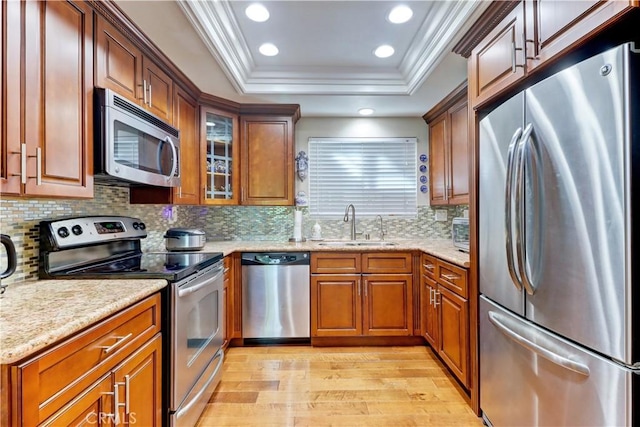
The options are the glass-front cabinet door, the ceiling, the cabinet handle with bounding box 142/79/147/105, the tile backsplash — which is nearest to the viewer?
the ceiling

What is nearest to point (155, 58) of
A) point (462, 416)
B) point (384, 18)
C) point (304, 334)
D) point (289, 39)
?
point (289, 39)

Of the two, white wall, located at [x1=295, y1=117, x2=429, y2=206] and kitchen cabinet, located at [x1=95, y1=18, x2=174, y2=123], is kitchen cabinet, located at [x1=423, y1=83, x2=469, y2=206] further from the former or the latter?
kitchen cabinet, located at [x1=95, y1=18, x2=174, y2=123]

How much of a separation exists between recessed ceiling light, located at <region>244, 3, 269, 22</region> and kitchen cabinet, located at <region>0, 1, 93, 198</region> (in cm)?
80

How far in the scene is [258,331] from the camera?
2.69m

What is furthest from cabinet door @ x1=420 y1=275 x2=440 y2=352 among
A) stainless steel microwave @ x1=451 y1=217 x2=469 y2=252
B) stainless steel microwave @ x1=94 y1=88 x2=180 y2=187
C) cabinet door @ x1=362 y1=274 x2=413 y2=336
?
stainless steel microwave @ x1=94 y1=88 x2=180 y2=187

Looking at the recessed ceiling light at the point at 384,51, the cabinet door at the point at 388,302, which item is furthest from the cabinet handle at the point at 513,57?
the cabinet door at the point at 388,302

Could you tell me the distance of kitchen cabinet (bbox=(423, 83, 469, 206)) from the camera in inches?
103

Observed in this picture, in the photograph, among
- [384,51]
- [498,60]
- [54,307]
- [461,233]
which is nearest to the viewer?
[54,307]

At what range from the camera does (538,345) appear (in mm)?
1239

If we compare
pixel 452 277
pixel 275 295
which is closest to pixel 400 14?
pixel 452 277

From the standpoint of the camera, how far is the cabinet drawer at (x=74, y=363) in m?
0.76

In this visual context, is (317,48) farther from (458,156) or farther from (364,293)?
(364,293)

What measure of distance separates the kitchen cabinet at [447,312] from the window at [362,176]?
1.00 metres

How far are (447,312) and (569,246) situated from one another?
3.94 feet
